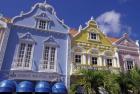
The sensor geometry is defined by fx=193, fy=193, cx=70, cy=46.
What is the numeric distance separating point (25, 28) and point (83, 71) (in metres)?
8.84

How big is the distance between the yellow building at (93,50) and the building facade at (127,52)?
37.3 inches

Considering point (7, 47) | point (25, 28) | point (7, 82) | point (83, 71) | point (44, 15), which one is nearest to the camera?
point (7, 82)

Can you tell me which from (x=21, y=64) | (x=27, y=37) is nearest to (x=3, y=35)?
(x=27, y=37)

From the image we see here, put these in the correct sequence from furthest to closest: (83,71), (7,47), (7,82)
A: (7,47) → (83,71) → (7,82)

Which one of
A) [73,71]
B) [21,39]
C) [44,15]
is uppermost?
[44,15]

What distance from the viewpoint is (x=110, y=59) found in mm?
26312

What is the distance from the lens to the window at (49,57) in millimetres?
22422

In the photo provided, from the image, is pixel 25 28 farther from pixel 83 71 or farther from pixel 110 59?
pixel 110 59

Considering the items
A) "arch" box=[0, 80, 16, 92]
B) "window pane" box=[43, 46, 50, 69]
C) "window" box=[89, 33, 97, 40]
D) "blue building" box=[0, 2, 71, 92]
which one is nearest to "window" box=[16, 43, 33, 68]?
"blue building" box=[0, 2, 71, 92]

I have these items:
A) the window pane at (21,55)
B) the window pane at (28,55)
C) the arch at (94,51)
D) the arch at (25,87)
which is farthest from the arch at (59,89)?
the arch at (94,51)

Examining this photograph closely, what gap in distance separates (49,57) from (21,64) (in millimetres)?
3339

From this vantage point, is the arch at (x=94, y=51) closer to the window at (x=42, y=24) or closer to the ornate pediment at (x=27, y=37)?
the window at (x=42, y=24)

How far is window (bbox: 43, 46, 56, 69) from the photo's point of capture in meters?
22.4

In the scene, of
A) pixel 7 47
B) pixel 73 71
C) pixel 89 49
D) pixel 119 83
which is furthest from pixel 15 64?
pixel 119 83
